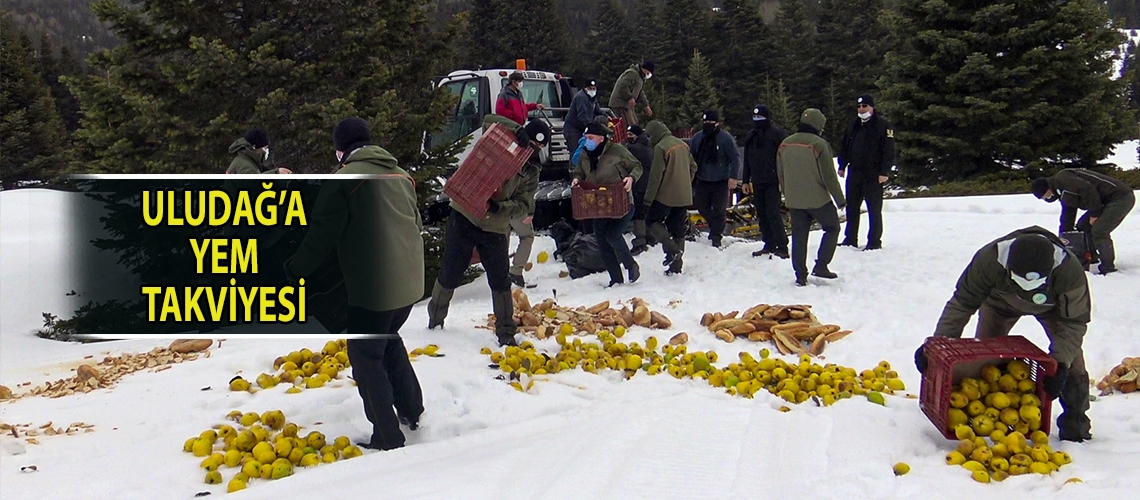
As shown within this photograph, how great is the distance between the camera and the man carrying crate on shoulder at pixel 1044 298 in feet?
14.4

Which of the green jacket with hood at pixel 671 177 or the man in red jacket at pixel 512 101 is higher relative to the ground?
the man in red jacket at pixel 512 101

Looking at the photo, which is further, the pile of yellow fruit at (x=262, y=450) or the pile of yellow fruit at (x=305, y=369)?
the pile of yellow fruit at (x=305, y=369)

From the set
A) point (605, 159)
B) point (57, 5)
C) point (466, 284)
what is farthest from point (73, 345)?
point (57, 5)

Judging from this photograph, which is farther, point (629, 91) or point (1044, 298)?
point (629, 91)

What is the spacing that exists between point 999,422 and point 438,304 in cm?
431

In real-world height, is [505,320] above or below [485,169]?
below

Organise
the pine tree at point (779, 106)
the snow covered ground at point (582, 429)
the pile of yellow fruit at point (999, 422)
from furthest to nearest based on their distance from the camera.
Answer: the pine tree at point (779, 106) < the pile of yellow fruit at point (999, 422) < the snow covered ground at point (582, 429)

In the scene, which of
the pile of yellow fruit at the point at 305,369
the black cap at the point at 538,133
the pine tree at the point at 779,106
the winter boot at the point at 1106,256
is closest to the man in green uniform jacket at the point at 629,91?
the black cap at the point at 538,133

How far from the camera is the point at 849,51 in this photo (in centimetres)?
4216

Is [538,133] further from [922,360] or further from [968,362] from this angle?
[968,362]

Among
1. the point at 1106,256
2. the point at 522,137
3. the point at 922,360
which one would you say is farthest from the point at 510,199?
the point at 1106,256

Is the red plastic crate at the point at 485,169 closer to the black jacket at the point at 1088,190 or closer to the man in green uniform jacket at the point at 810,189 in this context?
the man in green uniform jacket at the point at 810,189

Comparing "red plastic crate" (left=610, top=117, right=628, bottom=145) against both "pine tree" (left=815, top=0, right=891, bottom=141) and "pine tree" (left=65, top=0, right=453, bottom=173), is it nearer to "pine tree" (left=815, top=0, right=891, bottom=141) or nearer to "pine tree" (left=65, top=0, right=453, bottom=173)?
"pine tree" (left=65, top=0, right=453, bottom=173)

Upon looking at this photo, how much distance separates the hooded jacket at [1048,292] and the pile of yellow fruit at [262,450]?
374 centimetres
